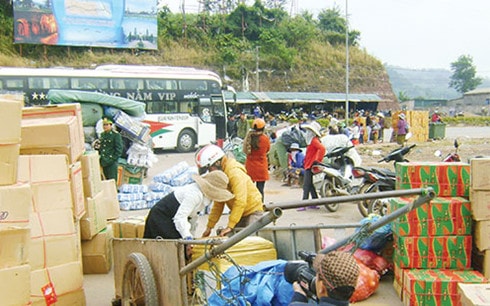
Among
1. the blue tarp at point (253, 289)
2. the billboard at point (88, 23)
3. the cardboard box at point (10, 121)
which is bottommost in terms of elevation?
the blue tarp at point (253, 289)

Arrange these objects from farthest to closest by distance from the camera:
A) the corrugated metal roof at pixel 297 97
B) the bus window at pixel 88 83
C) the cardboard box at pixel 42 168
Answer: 1. the corrugated metal roof at pixel 297 97
2. the bus window at pixel 88 83
3. the cardboard box at pixel 42 168

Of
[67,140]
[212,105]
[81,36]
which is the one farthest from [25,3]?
[67,140]

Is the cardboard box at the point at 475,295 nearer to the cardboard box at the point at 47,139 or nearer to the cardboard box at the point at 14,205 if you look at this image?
the cardboard box at the point at 14,205

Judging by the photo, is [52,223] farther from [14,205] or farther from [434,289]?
[434,289]

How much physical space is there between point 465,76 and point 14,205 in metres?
92.6

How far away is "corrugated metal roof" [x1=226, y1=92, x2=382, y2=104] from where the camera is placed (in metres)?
37.8

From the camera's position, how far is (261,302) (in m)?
3.81

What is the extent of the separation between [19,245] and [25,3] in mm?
34094

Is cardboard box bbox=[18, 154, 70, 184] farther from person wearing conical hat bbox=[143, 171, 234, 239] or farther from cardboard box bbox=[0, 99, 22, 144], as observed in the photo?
cardboard box bbox=[0, 99, 22, 144]

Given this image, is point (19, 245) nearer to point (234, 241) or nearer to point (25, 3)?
point (234, 241)

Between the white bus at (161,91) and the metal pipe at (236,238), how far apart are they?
17.8 m

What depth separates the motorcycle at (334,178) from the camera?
9.52 m

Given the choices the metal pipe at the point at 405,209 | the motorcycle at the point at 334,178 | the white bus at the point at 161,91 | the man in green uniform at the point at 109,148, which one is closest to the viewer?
the metal pipe at the point at 405,209

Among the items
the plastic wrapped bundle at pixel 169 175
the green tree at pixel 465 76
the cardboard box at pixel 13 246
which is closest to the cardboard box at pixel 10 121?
the cardboard box at pixel 13 246
